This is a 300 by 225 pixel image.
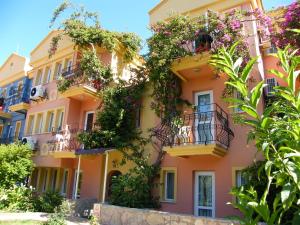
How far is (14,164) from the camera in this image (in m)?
16.9

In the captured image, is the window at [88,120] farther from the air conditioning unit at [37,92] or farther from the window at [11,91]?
the window at [11,91]

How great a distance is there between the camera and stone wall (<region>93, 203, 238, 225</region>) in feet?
27.4

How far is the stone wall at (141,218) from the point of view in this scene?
8.34 metres

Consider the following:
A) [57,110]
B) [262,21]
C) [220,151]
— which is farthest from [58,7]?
[220,151]

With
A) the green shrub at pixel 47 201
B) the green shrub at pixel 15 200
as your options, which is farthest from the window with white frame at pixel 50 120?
the green shrub at pixel 47 201

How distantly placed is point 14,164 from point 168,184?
9978mm

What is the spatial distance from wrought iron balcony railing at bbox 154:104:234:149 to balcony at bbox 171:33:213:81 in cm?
188

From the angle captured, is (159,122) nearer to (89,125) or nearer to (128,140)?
(128,140)

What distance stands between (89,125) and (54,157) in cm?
293

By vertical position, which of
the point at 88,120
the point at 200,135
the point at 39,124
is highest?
the point at 39,124

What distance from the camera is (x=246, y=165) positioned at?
1079 centimetres

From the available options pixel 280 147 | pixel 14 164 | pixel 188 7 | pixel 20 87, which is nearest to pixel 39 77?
pixel 20 87

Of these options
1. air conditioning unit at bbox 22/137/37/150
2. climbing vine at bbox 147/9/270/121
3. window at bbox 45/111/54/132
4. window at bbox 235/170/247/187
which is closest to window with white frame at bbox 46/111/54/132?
window at bbox 45/111/54/132

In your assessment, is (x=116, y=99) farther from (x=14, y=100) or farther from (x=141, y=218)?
(x=14, y=100)
